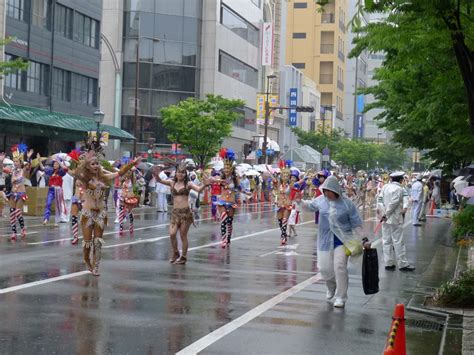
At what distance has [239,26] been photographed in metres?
71.9

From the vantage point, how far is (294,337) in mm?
9648

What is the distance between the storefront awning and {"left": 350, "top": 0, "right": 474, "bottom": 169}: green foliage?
19.3m

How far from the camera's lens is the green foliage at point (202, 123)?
50.7m

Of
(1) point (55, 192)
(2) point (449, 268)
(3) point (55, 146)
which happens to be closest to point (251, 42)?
(3) point (55, 146)

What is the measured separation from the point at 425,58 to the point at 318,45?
107 meters

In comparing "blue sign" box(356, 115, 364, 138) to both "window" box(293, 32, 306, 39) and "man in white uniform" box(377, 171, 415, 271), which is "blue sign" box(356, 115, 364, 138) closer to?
"window" box(293, 32, 306, 39)

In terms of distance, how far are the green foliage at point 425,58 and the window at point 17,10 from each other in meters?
22.8

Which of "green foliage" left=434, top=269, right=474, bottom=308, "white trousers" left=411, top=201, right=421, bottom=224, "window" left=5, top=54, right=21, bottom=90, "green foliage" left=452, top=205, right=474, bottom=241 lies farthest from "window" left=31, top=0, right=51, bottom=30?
"green foliage" left=434, top=269, right=474, bottom=308

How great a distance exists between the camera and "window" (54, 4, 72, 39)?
153 ft

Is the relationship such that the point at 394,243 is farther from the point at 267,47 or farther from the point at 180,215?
the point at 267,47

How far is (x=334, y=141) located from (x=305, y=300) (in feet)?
270

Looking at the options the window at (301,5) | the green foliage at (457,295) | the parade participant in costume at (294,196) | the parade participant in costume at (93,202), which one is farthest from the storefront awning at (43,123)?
the window at (301,5)

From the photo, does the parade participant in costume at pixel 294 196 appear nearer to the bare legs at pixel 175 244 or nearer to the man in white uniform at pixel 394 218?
the man in white uniform at pixel 394 218

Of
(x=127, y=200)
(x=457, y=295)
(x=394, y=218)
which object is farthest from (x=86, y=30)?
(x=457, y=295)
